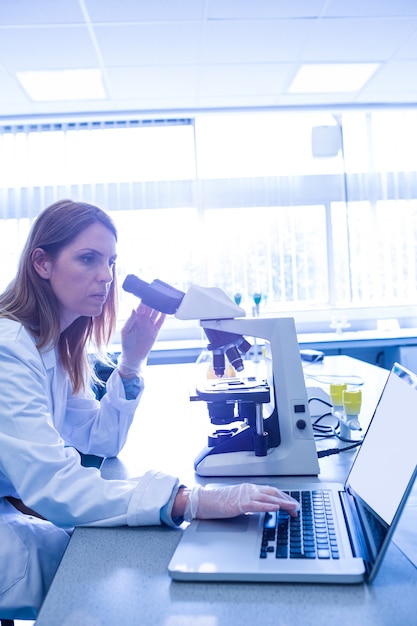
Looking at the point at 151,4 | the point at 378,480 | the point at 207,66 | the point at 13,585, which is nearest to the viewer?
the point at 378,480

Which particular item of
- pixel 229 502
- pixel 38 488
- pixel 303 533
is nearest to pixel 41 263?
pixel 38 488

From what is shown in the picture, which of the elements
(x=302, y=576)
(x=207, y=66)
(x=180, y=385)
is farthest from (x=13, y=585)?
(x=207, y=66)

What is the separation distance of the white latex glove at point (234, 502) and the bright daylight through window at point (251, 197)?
337 cm

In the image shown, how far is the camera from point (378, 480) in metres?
0.78

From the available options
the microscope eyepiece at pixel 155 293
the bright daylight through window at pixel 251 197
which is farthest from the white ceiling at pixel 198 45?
the microscope eyepiece at pixel 155 293

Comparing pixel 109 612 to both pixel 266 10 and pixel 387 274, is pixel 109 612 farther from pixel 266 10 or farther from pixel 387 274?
pixel 387 274

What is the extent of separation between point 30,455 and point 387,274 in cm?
398

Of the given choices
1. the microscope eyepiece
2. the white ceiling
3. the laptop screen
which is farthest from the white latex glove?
the white ceiling

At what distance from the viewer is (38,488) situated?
826mm

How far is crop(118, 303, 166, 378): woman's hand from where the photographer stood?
1.39m

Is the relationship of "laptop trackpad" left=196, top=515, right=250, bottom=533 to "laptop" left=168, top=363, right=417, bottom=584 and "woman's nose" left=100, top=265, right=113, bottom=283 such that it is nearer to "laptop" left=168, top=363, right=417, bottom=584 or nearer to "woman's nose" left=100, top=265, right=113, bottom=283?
"laptop" left=168, top=363, right=417, bottom=584

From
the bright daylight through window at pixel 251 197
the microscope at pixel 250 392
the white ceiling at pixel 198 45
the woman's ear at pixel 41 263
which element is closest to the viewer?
the microscope at pixel 250 392

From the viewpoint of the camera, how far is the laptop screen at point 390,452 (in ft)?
2.26

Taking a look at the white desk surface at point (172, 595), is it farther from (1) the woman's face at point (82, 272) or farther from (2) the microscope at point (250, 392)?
(1) the woman's face at point (82, 272)
